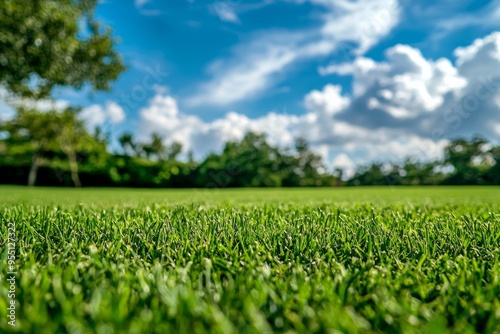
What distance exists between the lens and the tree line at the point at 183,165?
26.8m

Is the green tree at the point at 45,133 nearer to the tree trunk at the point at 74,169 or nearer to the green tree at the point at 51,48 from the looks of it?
the tree trunk at the point at 74,169

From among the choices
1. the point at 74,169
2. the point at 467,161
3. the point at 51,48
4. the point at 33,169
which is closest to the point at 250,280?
the point at 51,48

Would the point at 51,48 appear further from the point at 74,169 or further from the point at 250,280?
the point at 74,169

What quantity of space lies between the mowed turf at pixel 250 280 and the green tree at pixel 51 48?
1261cm

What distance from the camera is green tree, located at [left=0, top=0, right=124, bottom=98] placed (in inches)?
458

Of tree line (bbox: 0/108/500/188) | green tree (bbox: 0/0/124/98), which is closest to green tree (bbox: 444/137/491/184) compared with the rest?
tree line (bbox: 0/108/500/188)

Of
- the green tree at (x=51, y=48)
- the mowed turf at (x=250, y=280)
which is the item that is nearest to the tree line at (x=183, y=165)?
the green tree at (x=51, y=48)

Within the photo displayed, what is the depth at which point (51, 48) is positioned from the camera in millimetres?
12641

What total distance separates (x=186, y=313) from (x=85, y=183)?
31.9 m

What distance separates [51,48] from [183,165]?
1934 cm

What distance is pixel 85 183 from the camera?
2941 cm

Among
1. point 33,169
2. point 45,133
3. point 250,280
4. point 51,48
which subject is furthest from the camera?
point 33,169

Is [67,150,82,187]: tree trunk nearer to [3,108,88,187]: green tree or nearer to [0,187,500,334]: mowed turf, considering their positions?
[3,108,88,187]: green tree

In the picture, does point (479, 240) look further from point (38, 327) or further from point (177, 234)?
point (38, 327)
